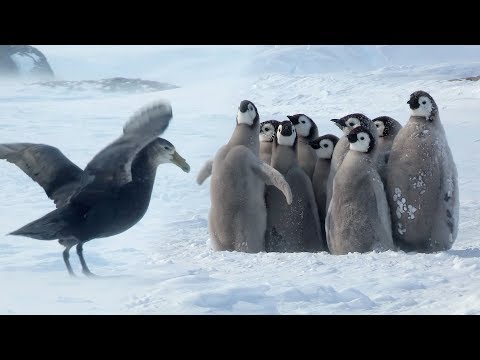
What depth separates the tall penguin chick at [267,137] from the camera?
13.1ft

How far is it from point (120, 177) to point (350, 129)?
1388 mm

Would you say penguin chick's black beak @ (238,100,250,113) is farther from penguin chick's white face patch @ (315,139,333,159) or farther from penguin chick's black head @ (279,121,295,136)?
penguin chick's white face patch @ (315,139,333,159)

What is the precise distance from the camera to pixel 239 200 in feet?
12.1

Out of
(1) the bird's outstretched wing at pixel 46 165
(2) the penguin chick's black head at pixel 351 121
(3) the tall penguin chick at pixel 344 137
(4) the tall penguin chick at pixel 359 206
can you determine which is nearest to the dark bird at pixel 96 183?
(1) the bird's outstretched wing at pixel 46 165

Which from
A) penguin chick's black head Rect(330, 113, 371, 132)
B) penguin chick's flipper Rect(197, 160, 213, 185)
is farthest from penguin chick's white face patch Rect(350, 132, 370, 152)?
penguin chick's flipper Rect(197, 160, 213, 185)

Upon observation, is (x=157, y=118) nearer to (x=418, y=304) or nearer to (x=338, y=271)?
(x=338, y=271)

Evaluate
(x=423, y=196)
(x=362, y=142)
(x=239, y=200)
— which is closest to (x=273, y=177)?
(x=239, y=200)

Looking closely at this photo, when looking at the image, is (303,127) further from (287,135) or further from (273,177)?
(273,177)

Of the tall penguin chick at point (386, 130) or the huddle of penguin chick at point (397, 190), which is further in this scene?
the tall penguin chick at point (386, 130)

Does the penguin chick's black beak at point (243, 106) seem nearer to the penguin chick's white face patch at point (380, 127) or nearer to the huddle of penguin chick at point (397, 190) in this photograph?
the huddle of penguin chick at point (397, 190)

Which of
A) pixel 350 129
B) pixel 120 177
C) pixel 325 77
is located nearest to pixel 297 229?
pixel 350 129

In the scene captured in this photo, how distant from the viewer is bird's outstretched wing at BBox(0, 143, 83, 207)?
287 cm

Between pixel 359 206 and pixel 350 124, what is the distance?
0.48m

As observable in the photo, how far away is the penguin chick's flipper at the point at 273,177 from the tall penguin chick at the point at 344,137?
0.85ft
